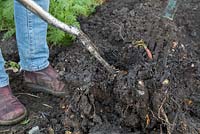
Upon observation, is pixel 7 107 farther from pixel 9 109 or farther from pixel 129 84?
pixel 129 84

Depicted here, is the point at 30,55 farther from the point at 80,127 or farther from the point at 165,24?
the point at 165,24

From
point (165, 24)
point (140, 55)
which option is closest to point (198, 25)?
point (165, 24)

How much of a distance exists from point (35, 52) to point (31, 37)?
0.11 metres

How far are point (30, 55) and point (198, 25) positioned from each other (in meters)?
1.28

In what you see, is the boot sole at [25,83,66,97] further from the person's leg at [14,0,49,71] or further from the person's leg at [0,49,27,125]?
the person's leg at [0,49,27,125]

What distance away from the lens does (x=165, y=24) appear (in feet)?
9.80

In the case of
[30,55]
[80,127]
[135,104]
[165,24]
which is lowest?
[80,127]

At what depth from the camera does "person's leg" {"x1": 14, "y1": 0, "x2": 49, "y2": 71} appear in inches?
100

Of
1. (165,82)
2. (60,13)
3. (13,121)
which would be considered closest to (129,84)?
(165,82)

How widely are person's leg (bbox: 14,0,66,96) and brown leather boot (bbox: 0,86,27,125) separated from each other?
8.9 inches

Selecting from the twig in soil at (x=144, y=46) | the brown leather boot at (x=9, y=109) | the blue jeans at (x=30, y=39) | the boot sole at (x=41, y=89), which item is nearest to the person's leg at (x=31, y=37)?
the blue jeans at (x=30, y=39)

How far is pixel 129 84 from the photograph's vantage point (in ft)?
8.09

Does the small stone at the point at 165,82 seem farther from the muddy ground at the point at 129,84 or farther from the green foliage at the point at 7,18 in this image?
the green foliage at the point at 7,18

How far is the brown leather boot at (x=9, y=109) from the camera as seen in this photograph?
8.57ft
